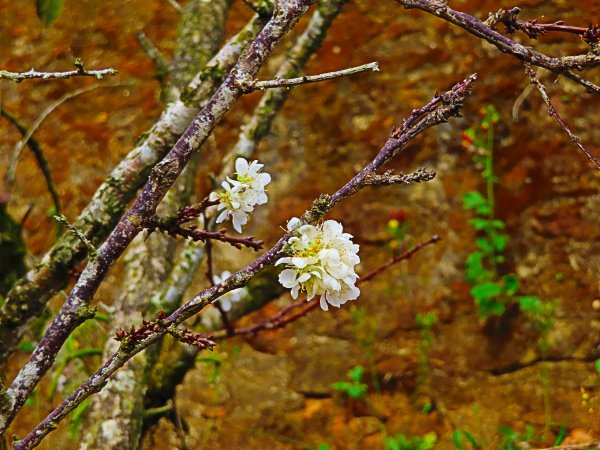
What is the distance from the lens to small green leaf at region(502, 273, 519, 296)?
2629 mm

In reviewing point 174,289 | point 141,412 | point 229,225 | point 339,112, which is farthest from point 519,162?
point 141,412

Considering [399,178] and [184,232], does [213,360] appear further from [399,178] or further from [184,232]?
[399,178]

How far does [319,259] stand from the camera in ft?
3.09

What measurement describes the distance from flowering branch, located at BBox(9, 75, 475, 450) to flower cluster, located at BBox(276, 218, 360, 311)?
0.05 ft

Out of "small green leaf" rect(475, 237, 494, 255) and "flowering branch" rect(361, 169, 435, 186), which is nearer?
"flowering branch" rect(361, 169, 435, 186)

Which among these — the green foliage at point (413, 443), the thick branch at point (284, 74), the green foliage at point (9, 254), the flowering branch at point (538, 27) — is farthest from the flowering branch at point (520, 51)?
the green foliage at point (413, 443)

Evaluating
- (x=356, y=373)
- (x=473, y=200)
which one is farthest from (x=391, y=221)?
(x=356, y=373)

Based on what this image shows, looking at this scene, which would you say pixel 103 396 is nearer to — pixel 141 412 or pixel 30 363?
pixel 141 412

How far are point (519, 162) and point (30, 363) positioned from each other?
2151 millimetres

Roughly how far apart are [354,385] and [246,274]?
1803 mm

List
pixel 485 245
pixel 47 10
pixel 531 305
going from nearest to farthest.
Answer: pixel 47 10 < pixel 531 305 < pixel 485 245

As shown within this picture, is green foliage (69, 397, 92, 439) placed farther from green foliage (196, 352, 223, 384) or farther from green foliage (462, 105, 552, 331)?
green foliage (462, 105, 552, 331)

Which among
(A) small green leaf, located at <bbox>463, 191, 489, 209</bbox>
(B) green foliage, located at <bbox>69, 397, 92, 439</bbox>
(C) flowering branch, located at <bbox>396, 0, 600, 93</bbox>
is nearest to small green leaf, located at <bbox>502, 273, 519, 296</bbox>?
(A) small green leaf, located at <bbox>463, 191, 489, 209</bbox>

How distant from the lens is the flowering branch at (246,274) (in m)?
0.92
